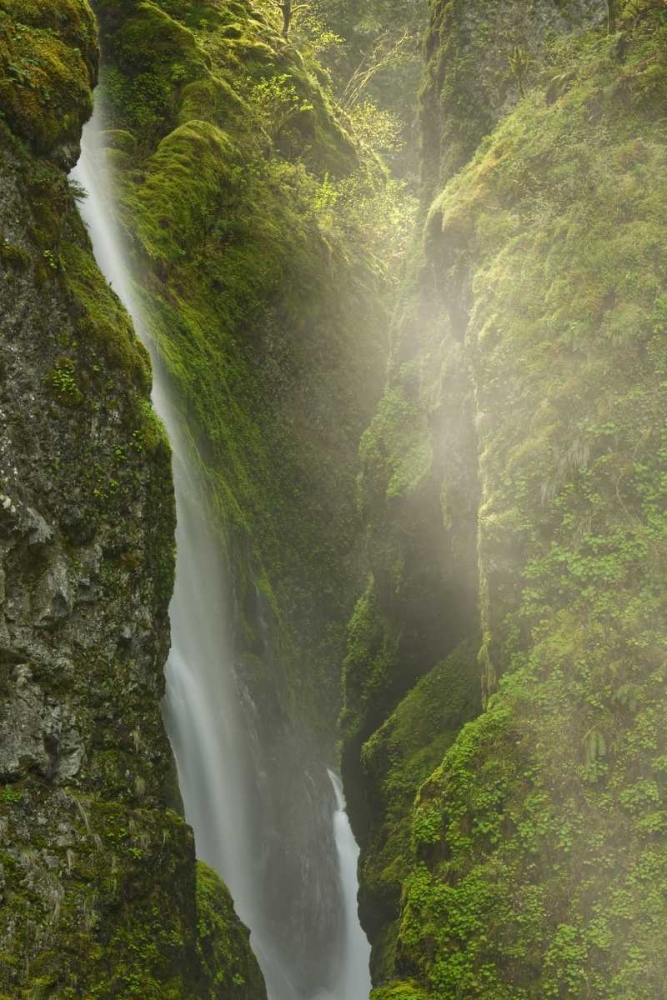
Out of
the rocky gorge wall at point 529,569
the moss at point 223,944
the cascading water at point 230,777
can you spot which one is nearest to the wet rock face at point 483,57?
the rocky gorge wall at point 529,569

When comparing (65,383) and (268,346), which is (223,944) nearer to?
(65,383)

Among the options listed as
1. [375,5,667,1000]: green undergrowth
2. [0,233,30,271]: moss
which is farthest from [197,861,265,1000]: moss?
[0,233,30,271]: moss

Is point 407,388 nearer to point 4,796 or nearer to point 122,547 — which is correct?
point 122,547

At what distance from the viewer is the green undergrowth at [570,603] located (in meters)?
11.7

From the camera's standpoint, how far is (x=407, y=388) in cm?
2316

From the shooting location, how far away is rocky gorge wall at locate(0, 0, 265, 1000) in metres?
10.5

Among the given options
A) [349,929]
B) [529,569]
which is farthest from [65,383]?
[349,929]

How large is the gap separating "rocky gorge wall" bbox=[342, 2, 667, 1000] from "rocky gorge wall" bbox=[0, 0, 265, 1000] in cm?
368

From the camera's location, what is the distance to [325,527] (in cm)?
2692

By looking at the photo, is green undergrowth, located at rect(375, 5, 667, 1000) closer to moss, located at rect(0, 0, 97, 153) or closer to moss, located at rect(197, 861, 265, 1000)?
moss, located at rect(197, 861, 265, 1000)

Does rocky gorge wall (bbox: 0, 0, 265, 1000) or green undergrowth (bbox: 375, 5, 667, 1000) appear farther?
green undergrowth (bbox: 375, 5, 667, 1000)

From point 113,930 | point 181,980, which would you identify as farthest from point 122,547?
point 181,980

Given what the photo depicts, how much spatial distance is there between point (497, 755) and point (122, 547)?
560 cm

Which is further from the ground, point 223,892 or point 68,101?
point 68,101
